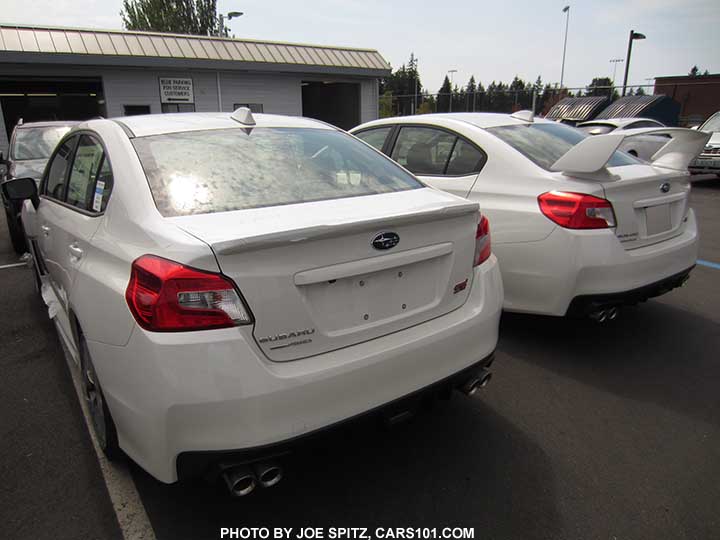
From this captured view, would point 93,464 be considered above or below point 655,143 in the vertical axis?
below

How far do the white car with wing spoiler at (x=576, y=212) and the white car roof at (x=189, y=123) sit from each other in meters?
1.39

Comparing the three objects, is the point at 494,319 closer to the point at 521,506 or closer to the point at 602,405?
the point at 521,506

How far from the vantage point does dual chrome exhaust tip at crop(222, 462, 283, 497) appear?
172cm

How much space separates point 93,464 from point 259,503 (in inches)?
34.0

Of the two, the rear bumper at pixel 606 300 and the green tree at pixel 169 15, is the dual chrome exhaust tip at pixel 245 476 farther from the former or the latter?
the green tree at pixel 169 15

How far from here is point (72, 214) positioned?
8.55ft

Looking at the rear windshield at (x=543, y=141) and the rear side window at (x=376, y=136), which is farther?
the rear side window at (x=376, y=136)

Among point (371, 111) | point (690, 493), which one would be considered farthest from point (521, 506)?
point (371, 111)

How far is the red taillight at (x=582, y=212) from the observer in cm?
317

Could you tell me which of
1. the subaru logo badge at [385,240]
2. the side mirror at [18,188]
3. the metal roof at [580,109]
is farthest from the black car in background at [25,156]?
the metal roof at [580,109]

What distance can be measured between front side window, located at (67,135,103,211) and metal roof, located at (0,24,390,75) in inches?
590

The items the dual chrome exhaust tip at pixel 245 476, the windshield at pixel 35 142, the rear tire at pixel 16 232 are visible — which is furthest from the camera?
the windshield at pixel 35 142

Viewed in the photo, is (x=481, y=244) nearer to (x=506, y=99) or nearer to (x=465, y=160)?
(x=465, y=160)

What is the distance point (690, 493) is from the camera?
2188mm
